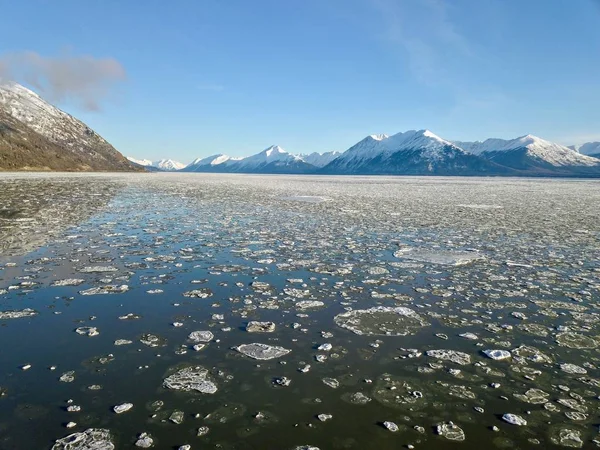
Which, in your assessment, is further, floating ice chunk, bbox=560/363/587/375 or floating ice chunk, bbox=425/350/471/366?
floating ice chunk, bbox=425/350/471/366

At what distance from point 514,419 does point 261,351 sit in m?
3.56

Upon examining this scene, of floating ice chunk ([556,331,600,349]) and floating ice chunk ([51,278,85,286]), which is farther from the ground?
floating ice chunk ([51,278,85,286])

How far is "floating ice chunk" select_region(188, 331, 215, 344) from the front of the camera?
6.23 m

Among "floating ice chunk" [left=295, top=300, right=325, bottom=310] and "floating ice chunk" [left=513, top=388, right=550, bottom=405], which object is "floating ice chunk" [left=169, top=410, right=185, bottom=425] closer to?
"floating ice chunk" [left=295, top=300, right=325, bottom=310]

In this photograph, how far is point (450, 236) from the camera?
16062 millimetres

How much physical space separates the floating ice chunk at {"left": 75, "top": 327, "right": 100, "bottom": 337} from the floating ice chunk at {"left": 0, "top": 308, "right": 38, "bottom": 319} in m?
1.38

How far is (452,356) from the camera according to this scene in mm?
5867

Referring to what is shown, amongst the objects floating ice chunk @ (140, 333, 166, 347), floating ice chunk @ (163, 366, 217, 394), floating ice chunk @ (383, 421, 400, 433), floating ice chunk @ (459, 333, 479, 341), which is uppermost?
floating ice chunk @ (140, 333, 166, 347)

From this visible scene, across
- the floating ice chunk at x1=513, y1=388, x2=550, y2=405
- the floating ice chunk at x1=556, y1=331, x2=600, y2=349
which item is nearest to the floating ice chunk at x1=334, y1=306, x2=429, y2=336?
the floating ice chunk at x1=513, y1=388, x2=550, y2=405

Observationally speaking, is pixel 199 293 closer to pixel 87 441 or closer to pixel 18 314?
pixel 18 314

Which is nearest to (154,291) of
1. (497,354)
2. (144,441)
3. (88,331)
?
(88,331)

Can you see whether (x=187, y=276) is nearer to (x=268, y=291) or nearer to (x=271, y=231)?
(x=268, y=291)

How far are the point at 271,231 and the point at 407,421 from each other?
12.9 meters

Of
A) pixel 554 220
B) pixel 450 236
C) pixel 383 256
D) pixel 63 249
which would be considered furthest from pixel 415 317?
pixel 554 220
